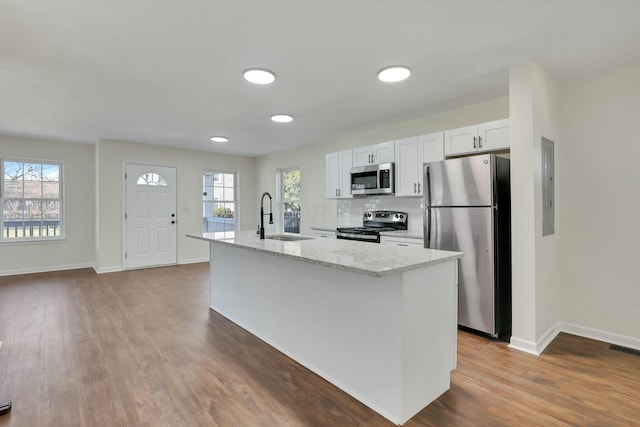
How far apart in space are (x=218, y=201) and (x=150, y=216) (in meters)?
1.43

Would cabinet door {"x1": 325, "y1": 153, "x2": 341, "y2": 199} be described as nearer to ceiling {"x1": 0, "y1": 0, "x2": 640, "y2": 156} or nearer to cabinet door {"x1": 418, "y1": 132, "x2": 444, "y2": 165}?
ceiling {"x1": 0, "y1": 0, "x2": 640, "y2": 156}

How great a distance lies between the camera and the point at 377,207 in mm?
4797

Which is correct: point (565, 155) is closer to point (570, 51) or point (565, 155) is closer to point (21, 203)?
point (570, 51)

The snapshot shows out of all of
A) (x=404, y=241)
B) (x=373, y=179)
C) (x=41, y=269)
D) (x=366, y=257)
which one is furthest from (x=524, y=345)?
(x=41, y=269)

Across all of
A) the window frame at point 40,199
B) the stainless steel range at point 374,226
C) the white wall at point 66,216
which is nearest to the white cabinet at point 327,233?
the stainless steel range at point 374,226

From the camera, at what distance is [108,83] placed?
3049mm

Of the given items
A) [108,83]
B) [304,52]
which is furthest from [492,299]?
[108,83]

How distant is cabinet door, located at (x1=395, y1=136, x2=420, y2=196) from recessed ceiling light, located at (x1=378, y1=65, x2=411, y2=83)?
1.07 m

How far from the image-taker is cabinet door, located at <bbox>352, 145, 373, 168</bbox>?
440 cm

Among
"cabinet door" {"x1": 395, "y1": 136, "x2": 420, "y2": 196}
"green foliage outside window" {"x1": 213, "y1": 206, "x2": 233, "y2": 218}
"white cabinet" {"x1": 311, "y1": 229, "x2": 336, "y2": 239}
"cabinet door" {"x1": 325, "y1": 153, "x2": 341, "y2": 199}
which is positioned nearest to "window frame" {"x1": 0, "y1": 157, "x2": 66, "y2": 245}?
"green foliage outside window" {"x1": 213, "y1": 206, "x2": 233, "y2": 218}

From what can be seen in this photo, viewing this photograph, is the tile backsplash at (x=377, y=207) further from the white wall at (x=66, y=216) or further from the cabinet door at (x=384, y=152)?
the white wall at (x=66, y=216)

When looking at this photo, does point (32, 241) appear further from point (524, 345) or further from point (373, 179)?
point (524, 345)

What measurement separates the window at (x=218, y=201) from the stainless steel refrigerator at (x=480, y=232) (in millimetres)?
5191

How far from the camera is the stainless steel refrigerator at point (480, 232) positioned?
2.81 metres
